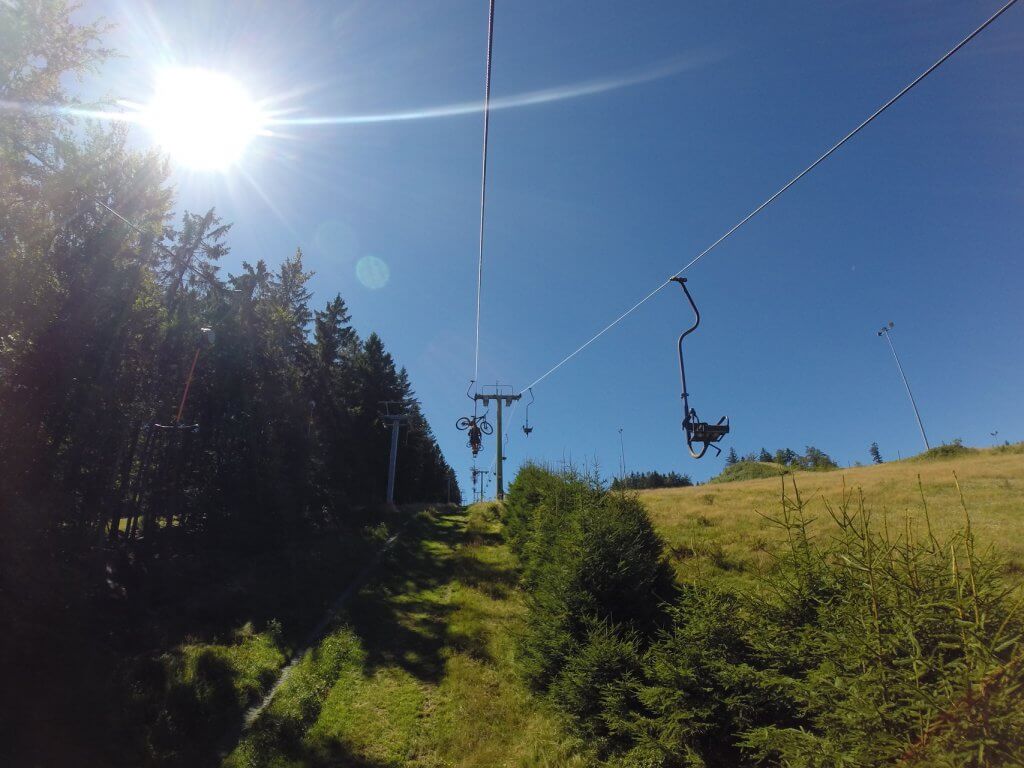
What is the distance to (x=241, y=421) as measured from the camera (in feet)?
96.6

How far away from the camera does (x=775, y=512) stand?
60.3 ft

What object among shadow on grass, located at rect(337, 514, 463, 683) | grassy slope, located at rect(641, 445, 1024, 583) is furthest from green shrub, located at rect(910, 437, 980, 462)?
shadow on grass, located at rect(337, 514, 463, 683)

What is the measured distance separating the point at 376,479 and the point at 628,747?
145 feet

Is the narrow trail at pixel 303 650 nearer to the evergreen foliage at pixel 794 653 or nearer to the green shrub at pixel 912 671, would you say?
the evergreen foliage at pixel 794 653

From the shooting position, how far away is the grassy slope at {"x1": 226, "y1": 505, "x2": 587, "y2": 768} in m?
9.10

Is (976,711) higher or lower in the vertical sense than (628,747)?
A: higher

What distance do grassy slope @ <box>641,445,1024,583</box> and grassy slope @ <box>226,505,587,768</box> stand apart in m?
7.05

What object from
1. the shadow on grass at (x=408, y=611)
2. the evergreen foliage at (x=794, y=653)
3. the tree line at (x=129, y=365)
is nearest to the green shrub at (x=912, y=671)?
the evergreen foliage at (x=794, y=653)

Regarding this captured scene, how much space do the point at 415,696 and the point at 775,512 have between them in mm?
14817

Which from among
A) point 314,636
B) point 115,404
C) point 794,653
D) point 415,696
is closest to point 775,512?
point 794,653

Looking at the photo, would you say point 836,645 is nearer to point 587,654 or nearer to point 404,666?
point 587,654

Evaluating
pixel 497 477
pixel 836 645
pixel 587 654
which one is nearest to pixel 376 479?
pixel 497 477

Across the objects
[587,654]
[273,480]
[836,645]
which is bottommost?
[587,654]

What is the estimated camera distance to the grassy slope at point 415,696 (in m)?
9.10
